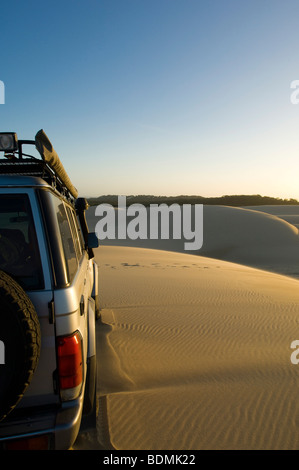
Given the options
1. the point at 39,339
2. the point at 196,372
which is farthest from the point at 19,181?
the point at 196,372

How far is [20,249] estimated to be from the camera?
7.71ft

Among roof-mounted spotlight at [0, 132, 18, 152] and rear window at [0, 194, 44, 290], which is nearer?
rear window at [0, 194, 44, 290]

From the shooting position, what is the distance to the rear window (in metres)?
2.03

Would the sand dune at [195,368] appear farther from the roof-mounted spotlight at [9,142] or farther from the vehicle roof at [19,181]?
the roof-mounted spotlight at [9,142]

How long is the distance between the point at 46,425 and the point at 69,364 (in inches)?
14.3

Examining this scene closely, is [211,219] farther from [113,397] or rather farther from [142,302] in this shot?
[113,397]

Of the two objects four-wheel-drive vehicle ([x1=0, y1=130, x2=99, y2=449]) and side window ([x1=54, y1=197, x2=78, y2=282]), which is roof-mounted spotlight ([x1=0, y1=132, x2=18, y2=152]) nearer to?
four-wheel-drive vehicle ([x1=0, y1=130, x2=99, y2=449])

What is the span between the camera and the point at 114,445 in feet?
9.71

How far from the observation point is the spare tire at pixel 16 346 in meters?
1.80

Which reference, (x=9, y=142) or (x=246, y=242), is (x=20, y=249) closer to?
(x=9, y=142)

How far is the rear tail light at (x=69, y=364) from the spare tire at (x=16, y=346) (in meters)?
0.20

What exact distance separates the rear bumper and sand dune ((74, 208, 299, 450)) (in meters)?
1.07

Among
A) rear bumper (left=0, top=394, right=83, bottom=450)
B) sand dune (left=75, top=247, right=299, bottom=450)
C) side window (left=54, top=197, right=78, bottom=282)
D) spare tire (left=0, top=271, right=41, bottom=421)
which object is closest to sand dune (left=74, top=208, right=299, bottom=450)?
sand dune (left=75, top=247, right=299, bottom=450)
